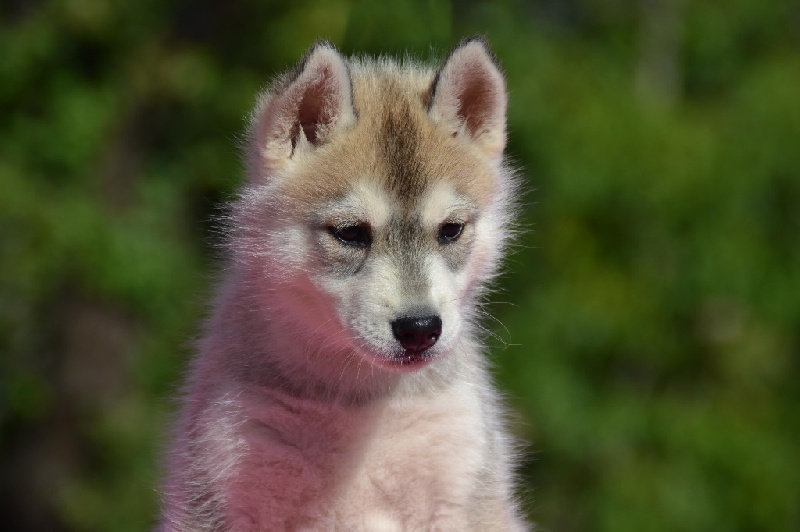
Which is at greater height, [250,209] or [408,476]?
[250,209]

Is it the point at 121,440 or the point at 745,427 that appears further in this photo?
the point at 745,427

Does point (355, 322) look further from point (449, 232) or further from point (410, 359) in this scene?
point (449, 232)

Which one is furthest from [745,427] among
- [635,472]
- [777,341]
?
[777,341]

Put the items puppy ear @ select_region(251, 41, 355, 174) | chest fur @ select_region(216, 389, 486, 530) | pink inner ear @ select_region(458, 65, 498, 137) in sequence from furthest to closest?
pink inner ear @ select_region(458, 65, 498, 137) → puppy ear @ select_region(251, 41, 355, 174) → chest fur @ select_region(216, 389, 486, 530)

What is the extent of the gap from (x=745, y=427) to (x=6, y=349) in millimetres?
10432

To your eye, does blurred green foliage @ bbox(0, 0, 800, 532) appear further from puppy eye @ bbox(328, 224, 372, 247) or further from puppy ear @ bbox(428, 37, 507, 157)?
puppy eye @ bbox(328, 224, 372, 247)

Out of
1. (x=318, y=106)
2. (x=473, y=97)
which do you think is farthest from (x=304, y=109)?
(x=473, y=97)

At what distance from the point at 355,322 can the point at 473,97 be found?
1.08 m

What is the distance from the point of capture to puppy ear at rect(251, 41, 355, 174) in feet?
13.8

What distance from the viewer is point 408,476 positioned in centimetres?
407

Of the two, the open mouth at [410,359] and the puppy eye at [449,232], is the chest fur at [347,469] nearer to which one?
the open mouth at [410,359]

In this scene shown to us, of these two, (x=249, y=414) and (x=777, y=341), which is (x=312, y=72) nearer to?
(x=249, y=414)

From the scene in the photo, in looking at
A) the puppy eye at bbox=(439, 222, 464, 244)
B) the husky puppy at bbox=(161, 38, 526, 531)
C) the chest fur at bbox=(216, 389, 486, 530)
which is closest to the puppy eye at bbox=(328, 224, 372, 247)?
the husky puppy at bbox=(161, 38, 526, 531)

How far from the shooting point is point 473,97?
15.2 feet
